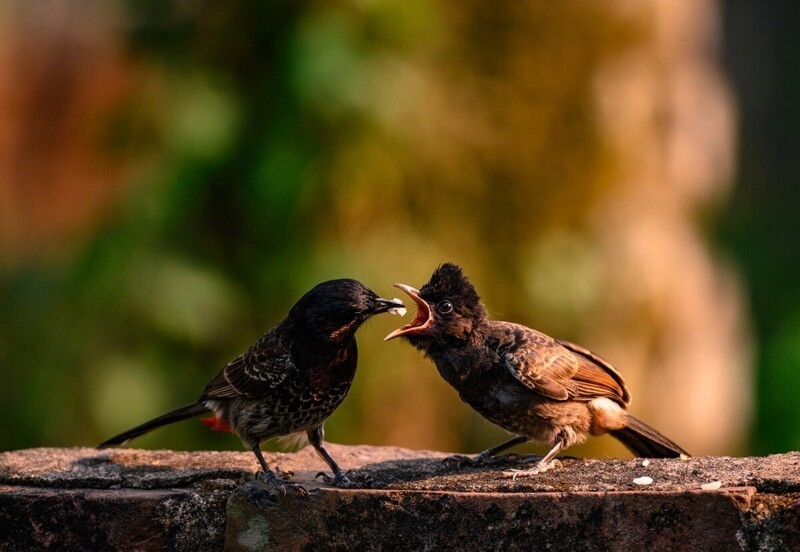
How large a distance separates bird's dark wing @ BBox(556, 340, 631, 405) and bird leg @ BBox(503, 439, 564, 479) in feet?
0.89

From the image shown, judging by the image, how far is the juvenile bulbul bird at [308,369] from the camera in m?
4.63

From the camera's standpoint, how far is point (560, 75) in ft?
27.3

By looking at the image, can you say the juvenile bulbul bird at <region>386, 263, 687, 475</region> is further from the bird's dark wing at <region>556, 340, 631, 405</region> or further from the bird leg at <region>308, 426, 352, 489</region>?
the bird leg at <region>308, 426, 352, 489</region>

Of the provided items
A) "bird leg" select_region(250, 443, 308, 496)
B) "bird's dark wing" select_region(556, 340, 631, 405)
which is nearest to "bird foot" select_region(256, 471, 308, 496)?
"bird leg" select_region(250, 443, 308, 496)

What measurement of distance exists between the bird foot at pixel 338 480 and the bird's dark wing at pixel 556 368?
0.91m

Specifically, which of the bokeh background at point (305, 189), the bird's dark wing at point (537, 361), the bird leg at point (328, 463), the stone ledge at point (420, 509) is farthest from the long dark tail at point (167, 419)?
the bokeh background at point (305, 189)

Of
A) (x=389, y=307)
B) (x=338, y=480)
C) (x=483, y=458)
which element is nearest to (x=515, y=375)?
(x=483, y=458)

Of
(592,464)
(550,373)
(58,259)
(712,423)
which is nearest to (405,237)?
(58,259)

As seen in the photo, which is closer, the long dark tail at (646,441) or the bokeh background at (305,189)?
the long dark tail at (646,441)

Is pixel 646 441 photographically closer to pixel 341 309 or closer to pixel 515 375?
pixel 515 375

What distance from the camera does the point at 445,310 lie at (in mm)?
5000

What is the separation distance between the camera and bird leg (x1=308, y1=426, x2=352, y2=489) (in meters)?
4.14

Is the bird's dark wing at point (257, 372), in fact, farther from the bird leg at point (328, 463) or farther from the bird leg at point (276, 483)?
the bird leg at point (276, 483)

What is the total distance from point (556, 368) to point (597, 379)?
20 cm
